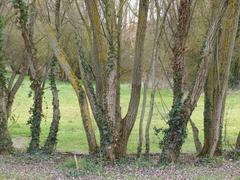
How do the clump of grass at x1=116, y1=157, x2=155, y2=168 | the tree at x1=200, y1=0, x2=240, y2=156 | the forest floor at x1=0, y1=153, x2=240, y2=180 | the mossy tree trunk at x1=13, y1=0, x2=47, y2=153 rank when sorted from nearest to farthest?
1. the forest floor at x1=0, y1=153, x2=240, y2=180
2. the clump of grass at x1=116, y1=157, x2=155, y2=168
3. the tree at x1=200, y1=0, x2=240, y2=156
4. the mossy tree trunk at x1=13, y1=0, x2=47, y2=153

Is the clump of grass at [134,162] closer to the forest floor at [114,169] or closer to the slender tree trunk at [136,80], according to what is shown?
the forest floor at [114,169]

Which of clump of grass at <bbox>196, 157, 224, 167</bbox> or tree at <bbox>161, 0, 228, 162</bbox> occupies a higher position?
tree at <bbox>161, 0, 228, 162</bbox>

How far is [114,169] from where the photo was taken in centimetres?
1038

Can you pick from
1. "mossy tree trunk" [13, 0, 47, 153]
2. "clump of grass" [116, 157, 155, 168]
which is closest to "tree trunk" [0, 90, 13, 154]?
"mossy tree trunk" [13, 0, 47, 153]

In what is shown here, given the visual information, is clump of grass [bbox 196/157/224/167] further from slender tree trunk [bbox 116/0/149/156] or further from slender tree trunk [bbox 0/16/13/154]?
slender tree trunk [bbox 0/16/13/154]

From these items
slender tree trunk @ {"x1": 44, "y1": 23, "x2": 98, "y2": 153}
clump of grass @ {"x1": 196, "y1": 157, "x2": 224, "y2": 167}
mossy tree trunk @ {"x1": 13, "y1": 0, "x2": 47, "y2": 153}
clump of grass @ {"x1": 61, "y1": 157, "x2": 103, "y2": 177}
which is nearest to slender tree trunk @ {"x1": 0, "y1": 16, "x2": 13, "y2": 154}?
mossy tree trunk @ {"x1": 13, "y1": 0, "x2": 47, "y2": 153}

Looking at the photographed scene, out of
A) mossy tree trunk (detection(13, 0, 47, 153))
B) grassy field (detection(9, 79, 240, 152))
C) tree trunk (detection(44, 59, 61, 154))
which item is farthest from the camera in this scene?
grassy field (detection(9, 79, 240, 152))

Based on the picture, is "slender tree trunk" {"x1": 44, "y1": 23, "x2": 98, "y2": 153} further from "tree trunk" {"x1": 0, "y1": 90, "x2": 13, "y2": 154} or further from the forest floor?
"tree trunk" {"x1": 0, "y1": 90, "x2": 13, "y2": 154}

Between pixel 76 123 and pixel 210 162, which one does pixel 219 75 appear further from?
pixel 76 123

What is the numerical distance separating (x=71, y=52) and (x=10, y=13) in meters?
6.17

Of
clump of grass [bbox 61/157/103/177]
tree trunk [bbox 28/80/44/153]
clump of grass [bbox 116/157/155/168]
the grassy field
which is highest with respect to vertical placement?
tree trunk [bbox 28/80/44/153]

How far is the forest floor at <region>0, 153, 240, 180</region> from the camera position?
920 centimetres

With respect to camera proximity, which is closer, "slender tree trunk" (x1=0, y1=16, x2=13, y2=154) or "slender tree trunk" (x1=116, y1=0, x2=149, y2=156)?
"slender tree trunk" (x1=116, y1=0, x2=149, y2=156)

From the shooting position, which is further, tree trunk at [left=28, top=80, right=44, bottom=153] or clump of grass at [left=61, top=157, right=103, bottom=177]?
tree trunk at [left=28, top=80, right=44, bottom=153]
